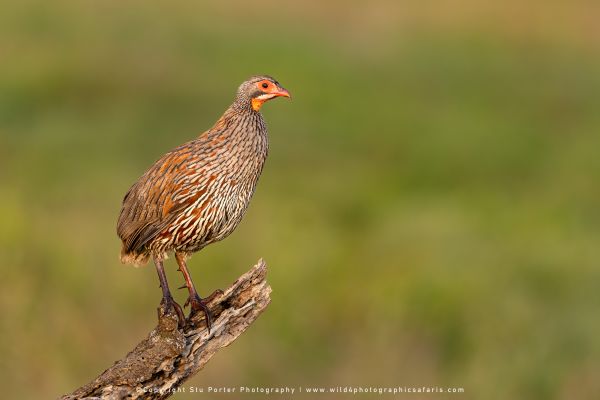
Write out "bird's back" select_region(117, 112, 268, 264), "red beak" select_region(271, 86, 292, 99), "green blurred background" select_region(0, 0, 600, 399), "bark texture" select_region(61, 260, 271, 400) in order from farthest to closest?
"green blurred background" select_region(0, 0, 600, 399) < "bird's back" select_region(117, 112, 268, 264) < "red beak" select_region(271, 86, 292, 99) < "bark texture" select_region(61, 260, 271, 400)

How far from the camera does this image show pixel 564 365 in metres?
16.5

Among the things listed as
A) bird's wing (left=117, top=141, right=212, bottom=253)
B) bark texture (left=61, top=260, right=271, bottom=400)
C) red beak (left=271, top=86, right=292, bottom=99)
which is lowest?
bark texture (left=61, top=260, right=271, bottom=400)

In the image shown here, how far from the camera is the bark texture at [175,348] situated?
8.30 m

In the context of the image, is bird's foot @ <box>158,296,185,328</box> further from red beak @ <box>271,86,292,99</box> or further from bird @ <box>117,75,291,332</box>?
red beak @ <box>271,86,292,99</box>

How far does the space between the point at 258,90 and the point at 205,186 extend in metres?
0.68

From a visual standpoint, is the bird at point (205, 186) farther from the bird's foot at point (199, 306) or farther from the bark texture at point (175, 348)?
the bark texture at point (175, 348)

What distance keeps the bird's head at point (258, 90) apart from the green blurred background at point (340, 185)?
7055 mm

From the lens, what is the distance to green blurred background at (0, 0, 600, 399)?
16.5m

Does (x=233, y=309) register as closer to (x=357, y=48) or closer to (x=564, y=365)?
(x=564, y=365)

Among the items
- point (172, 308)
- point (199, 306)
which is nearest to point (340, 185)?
point (199, 306)

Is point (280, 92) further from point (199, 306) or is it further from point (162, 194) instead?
point (199, 306)

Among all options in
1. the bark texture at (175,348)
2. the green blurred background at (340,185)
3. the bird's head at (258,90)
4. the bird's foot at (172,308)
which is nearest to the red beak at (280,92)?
Result: the bird's head at (258,90)

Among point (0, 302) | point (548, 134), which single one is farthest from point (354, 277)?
point (548, 134)

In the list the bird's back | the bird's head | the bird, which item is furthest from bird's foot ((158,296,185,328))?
the bird's head
